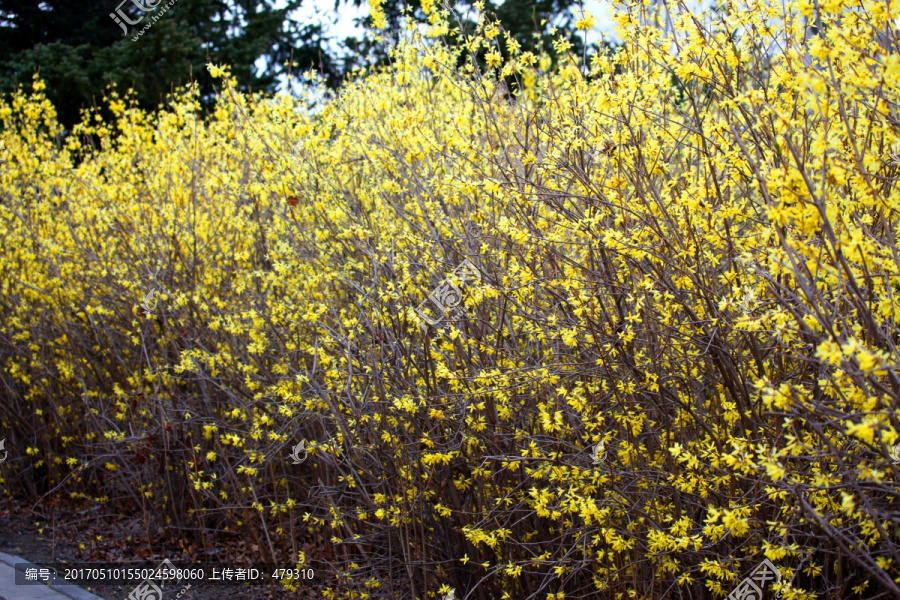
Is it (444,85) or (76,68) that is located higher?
(76,68)

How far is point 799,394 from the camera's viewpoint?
2.30 metres

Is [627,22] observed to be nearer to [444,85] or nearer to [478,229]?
[478,229]

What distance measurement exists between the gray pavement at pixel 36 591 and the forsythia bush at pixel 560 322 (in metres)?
0.91

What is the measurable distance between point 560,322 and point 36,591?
3876 mm

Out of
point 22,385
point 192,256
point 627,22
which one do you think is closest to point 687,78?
point 627,22

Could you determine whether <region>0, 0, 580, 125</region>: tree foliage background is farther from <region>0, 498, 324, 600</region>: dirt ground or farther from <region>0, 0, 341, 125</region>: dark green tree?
<region>0, 498, 324, 600</region>: dirt ground

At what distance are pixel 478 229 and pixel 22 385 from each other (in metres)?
5.07

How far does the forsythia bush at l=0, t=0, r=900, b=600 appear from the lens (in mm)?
2744

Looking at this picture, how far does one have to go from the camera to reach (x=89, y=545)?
612 cm

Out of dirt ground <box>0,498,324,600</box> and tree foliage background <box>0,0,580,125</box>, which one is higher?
tree foliage background <box>0,0,580,125</box>
